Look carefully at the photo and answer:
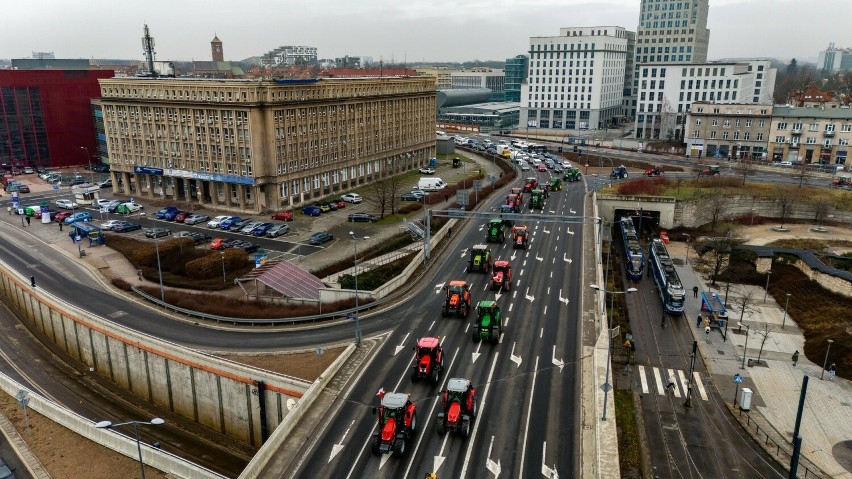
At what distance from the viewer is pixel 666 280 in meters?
63.3

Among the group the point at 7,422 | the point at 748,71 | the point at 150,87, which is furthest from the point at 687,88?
the point at 7,422

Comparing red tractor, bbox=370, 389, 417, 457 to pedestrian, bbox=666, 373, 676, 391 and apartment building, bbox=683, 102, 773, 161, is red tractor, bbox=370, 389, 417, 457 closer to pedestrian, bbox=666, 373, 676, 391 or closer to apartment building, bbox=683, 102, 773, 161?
pedestrian, bbox=666, 373, 676, 391

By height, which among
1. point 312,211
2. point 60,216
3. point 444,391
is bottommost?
point 60,216

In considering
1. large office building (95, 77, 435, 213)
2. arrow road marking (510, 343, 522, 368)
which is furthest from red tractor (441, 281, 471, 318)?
large office building (95, 77, 435, 213)

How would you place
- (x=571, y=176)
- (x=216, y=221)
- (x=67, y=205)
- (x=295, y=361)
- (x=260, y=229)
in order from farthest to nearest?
(x=571, y=176) → (x=67, y=205) → (x=216, y=221) → (x=260, y=229) → (x=295, y=361)

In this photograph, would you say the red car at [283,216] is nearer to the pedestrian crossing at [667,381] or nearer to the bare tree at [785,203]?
the pedestrian crossing at [667,381]

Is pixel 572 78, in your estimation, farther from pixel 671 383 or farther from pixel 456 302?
pixel 671 383

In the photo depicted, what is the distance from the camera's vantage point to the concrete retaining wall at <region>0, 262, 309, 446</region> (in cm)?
4316

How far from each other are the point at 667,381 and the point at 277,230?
50789 millimetres

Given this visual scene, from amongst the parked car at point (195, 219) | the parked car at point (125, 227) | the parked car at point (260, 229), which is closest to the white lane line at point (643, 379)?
the parked car at point (260, 229)

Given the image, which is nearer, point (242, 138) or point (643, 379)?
point (643, 379)

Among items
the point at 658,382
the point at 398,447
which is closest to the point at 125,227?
the point at 398,447

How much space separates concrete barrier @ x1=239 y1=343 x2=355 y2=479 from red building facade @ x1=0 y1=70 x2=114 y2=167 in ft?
375

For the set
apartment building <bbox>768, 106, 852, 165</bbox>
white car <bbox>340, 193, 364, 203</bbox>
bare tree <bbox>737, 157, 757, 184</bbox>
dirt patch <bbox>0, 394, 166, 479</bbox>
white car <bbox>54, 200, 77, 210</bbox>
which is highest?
apartment building <bbox>768, 106, 852, 165</bbox>
